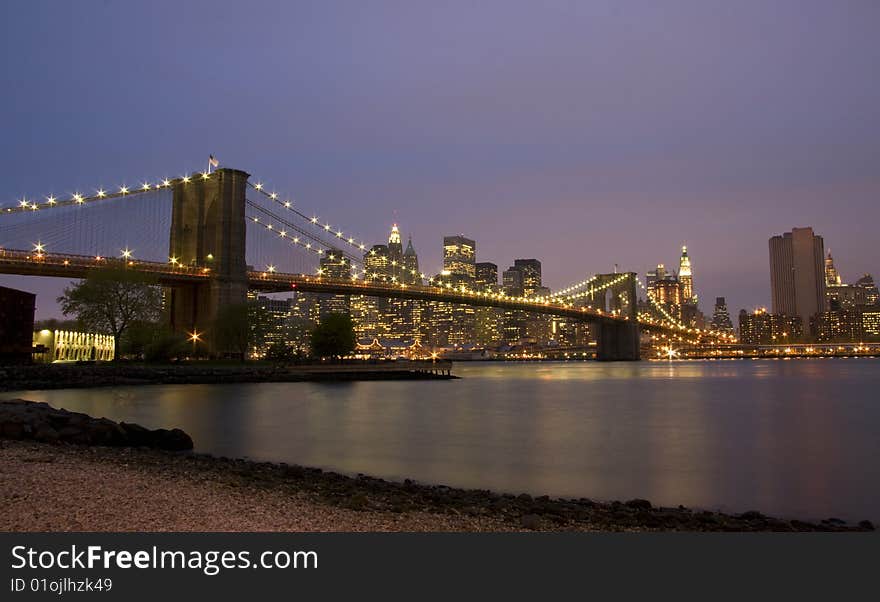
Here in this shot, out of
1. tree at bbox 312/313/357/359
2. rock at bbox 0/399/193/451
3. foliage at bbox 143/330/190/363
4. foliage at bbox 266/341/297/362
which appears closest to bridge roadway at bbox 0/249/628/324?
tree at bbox 312/313/357/359

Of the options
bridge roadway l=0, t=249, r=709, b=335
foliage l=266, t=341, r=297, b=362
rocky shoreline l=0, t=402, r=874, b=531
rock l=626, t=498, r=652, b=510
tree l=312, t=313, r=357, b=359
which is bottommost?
rock l=626, t=498, r=652, b=510

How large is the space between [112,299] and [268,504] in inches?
1383

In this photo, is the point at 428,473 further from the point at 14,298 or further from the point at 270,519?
the point at 14,298

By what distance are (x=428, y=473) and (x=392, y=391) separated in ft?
82.7

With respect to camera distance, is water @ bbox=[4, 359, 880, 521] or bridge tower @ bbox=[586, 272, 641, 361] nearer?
water @ bbox=[4, 359, 880, 521]

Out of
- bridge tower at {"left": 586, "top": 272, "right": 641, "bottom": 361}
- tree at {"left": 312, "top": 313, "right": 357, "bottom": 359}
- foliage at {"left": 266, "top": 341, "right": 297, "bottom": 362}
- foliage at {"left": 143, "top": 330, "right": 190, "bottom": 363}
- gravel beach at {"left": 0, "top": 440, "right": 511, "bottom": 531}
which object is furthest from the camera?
bridge tower at {"left": 586, "top": 272, "right": 641, "bottom": 361}

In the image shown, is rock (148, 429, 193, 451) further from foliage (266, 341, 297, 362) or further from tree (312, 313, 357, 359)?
tree (312, 313, 357, 359)

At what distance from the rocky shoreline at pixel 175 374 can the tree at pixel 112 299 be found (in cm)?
276

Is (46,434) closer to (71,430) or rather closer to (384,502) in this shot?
(71,430)

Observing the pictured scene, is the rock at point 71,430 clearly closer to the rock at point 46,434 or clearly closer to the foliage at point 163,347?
the rock at point 46,434

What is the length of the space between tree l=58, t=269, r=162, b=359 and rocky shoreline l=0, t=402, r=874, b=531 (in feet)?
95.0

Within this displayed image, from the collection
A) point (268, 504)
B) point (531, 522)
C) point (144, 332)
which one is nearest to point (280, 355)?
point (144, 332)

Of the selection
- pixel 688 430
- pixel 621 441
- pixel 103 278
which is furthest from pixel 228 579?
pixel 103 278

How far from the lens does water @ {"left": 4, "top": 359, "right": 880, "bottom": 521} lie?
38.4 feet
